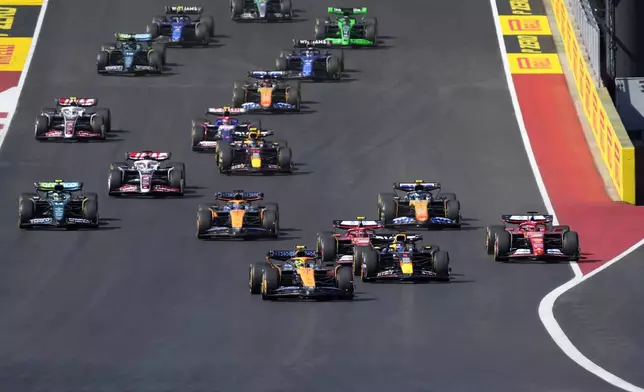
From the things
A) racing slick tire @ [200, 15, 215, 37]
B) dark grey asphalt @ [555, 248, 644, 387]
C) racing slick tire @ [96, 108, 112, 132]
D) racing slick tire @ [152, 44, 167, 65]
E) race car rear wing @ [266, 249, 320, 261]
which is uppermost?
racing slick tire @ [200, 15, 215, 37]

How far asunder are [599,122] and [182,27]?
60.1ft

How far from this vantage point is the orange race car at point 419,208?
49.4m

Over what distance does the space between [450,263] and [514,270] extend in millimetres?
1756

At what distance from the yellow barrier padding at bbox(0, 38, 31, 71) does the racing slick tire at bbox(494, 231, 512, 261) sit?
26807 millimetres

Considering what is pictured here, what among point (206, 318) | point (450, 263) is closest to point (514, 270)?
point (450, 263)

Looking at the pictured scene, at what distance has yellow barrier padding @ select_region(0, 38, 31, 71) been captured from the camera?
221 feet

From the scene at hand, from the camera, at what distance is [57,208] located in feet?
161

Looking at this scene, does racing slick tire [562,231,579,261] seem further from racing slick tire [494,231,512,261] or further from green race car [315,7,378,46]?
green race car [315,7,378,46]

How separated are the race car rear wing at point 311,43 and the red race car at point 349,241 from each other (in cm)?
2100

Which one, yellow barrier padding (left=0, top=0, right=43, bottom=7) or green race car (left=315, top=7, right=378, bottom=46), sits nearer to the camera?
green race car (left=315, top=7, right=378, bottom=46)

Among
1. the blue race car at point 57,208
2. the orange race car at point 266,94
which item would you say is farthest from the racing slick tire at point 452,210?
the orange race car at point 266,94

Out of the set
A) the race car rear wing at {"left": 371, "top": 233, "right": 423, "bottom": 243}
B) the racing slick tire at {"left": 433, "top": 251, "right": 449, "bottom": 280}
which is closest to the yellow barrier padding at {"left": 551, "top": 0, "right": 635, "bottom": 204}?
the race car rear wing at {"left": 371, "top": 233, "right": 423, "bottom": 243}

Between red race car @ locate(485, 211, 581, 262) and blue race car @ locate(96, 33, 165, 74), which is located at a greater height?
blue race car @ locate(96, 33, 165, 74)

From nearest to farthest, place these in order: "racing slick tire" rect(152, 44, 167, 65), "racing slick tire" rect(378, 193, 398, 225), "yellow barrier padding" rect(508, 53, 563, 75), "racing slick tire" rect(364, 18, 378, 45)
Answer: "racing slick tire" rect(378, 193, 398, 225) < "racing slick tire" rect(152, 44, 167, 65) < "yellow barrier padding" rect(508, 53, 563, 75) < "racing slick tire" rect(364, 18, 378, 45)
